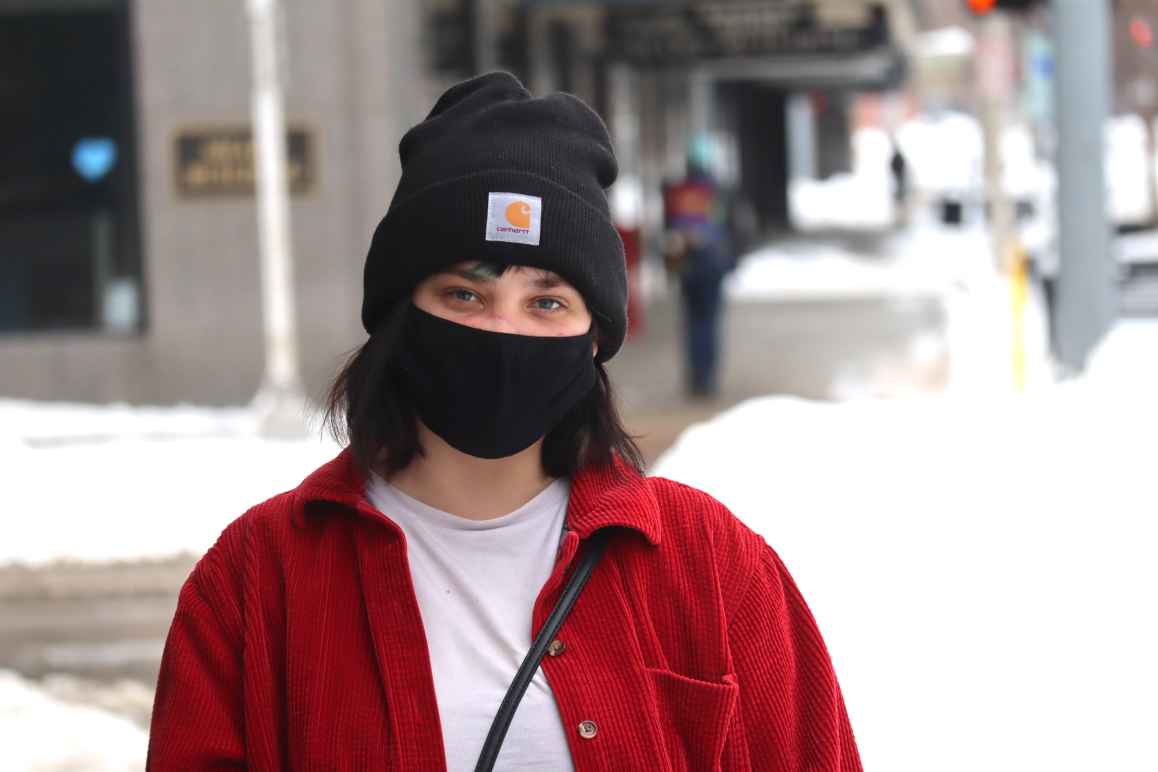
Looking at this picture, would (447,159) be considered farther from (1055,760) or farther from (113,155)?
(113,155)

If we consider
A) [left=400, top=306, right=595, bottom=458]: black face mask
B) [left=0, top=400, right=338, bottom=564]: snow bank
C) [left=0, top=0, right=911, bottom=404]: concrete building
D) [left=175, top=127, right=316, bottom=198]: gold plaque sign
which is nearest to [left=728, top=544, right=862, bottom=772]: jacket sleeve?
[left=400, top=306, right=595, bottom=458]: black face mask

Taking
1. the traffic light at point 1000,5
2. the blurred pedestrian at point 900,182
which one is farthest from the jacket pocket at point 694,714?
the blurred pedestrian at point 900,182

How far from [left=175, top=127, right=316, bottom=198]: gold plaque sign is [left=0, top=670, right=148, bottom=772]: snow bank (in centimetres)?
942

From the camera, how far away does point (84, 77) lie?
1579cm

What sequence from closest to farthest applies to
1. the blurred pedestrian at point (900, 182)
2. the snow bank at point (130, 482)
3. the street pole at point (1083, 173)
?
the snow bank at point (130, 482), the street pole at point (1083, 173), the blurred pedestrian at point (900, 182)

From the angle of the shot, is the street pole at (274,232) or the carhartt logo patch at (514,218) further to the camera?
the street pole at (274,232)

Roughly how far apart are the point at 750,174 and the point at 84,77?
1270 inches

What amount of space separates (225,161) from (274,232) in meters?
2.44

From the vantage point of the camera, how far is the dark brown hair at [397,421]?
245 centimetres

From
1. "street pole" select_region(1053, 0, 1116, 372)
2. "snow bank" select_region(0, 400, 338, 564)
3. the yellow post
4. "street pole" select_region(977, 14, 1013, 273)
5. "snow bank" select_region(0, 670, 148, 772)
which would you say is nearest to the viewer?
"snow bank" select_region(0, 670, 148, 772)

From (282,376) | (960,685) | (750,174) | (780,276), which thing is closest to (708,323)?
(282,376)

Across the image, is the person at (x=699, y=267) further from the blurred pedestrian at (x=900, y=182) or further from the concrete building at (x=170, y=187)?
the blurred pedestrian at (x=900, y=182)

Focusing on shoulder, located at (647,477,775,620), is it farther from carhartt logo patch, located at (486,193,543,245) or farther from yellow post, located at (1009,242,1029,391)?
yellow post, located at (1009,242,1029,391)

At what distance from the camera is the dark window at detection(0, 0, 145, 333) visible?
1571 cm
